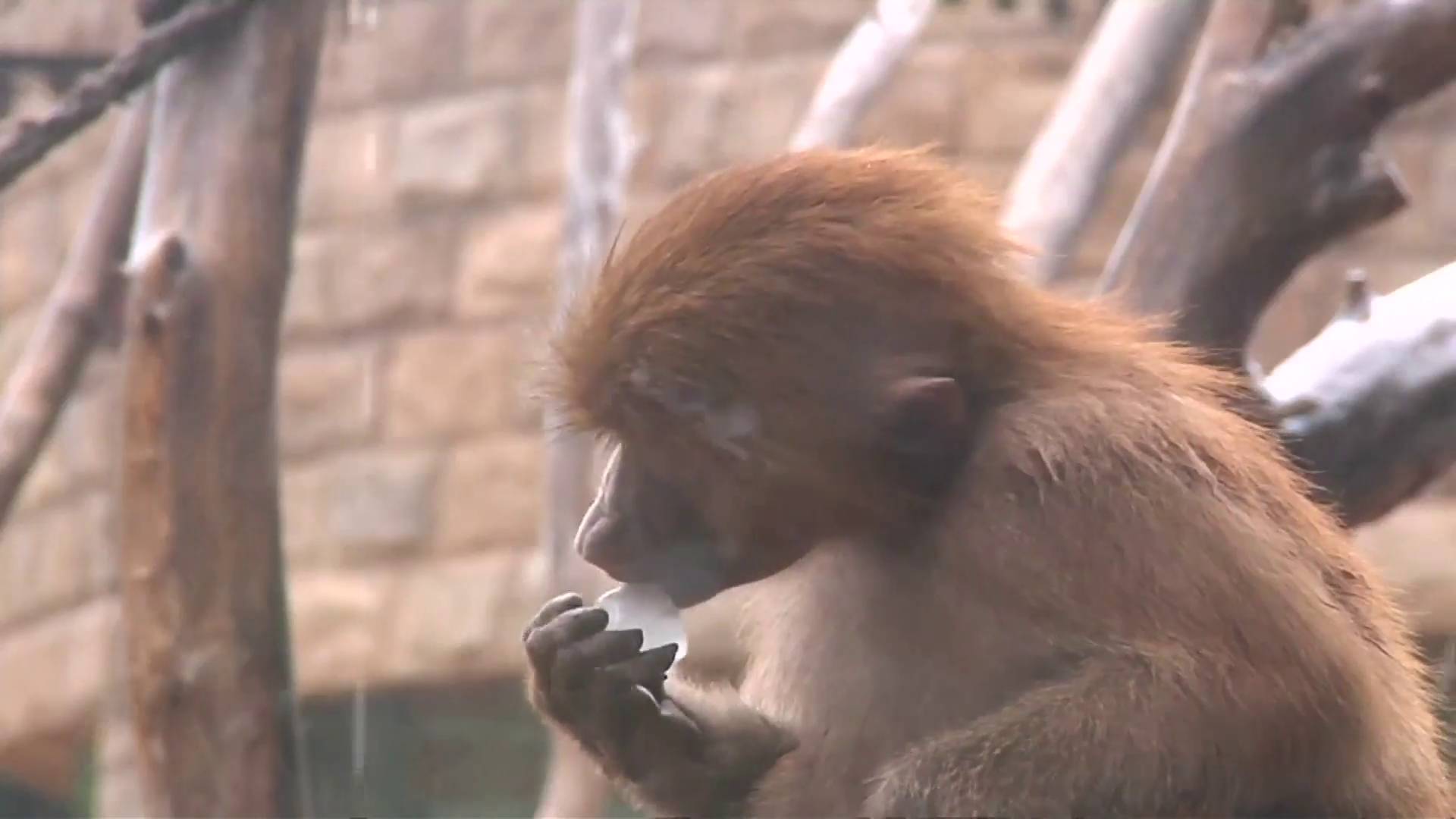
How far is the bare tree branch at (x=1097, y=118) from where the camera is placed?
3.27 meters

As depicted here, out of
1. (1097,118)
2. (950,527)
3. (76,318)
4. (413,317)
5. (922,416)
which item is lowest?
(413,317)

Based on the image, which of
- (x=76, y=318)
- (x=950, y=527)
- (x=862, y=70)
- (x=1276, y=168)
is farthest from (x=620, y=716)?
(x=862, y=70)

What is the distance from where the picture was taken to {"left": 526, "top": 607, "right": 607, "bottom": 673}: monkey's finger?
172 cm

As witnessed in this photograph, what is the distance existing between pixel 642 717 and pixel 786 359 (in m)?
0.44

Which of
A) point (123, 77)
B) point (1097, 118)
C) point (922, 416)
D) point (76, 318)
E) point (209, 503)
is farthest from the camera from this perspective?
point (1097, 118)

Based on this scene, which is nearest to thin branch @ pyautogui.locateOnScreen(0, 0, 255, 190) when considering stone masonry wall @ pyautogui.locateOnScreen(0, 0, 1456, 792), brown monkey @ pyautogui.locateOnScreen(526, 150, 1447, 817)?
brown monkey @ pyautogui.locateOnScreen(526, 150, 1447, 817)

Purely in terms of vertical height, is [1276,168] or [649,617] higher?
[1276,168]

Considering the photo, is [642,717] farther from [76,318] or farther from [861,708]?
[76,318]

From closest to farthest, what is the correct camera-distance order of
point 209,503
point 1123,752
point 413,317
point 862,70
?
point 1123,752, point 209,503, point 862,70, point 413,317

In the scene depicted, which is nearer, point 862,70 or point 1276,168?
point 1276,168

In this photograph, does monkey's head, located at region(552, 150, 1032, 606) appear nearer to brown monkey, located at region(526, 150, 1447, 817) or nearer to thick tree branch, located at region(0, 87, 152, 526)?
brown monkey, located at region(526, 150, 1447, 817)

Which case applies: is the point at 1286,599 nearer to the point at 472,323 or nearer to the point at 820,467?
the point at 820,467

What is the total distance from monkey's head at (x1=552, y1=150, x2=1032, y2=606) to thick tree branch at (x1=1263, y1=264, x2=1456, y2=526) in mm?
1009

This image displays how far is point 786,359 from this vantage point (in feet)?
5.33
